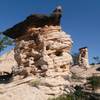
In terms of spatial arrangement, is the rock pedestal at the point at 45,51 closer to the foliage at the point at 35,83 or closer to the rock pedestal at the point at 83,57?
the foliage at the point at 35,83

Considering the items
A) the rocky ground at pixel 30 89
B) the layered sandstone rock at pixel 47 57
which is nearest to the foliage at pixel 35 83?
the rocky ground at pixel 30 89

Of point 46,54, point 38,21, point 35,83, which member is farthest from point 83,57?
point 35,83

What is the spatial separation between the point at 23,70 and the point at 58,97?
334 cm

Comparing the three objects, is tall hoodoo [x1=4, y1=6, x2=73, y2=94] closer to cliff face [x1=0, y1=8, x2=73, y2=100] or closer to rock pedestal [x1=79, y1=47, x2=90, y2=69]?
cliff face [x1=0, y1=8, x2=73, y2=100]

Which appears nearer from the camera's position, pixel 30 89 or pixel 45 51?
pixel 30 89

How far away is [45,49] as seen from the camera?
19.2 meters

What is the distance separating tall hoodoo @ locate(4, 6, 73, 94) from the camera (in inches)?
731

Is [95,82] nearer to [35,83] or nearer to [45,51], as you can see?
[45,51]

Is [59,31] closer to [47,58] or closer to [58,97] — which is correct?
[47,58]

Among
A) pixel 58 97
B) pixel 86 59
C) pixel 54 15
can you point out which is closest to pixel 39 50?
pixel 54 15

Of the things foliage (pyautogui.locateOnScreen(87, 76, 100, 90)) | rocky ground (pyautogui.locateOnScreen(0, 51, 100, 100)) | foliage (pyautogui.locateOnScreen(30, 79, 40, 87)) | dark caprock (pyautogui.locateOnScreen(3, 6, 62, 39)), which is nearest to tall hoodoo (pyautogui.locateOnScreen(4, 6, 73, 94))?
dark caprock (pyautogui.locateOnScreen(3, 6, 62, 39))

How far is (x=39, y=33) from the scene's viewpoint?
1998 centimetres

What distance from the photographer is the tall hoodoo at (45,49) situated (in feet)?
60.9

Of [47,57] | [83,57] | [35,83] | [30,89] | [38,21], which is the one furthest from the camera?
[83,57]
